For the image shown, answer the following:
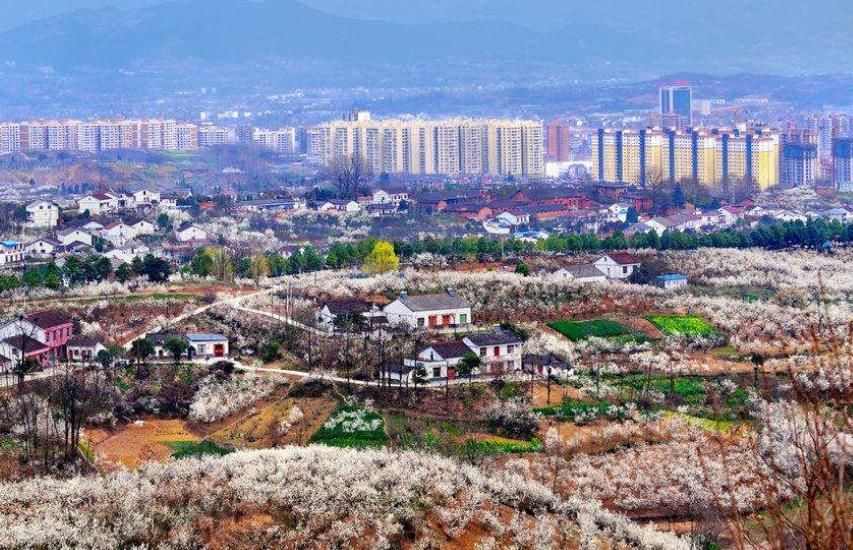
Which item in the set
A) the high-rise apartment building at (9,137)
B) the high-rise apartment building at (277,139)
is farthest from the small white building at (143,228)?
the high-rise apartment building at (277,139)

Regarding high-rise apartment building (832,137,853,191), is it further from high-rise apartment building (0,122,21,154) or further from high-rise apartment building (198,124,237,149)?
high-rise apartment building (0,122,21,154)

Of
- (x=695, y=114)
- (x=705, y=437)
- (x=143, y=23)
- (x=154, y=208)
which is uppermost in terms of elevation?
(x=143, y=23)

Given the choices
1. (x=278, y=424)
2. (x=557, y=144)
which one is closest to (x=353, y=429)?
(x=278, y=424)

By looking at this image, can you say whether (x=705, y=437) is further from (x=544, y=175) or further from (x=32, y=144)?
(x=32, y=144)

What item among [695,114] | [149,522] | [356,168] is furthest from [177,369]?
[695,114]

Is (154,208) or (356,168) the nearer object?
(154,208)

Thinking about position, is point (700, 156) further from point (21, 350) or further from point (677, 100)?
point (21, 350)

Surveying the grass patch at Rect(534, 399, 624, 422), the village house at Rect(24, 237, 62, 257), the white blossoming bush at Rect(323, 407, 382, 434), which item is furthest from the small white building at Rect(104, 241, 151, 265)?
the grass patch at Rect(534, 399, 624, 422)

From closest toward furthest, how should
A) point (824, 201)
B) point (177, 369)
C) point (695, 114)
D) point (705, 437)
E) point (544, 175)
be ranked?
point (705, 437) < point (177, 369) < point (824, 201) < point (544, 175) < point (695, 114)
